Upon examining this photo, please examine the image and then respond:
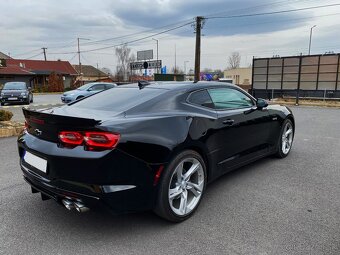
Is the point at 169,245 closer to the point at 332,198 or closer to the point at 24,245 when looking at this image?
the point at 24,245

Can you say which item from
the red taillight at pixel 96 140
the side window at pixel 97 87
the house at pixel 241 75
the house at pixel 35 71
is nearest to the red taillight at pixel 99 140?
the red taillight at pixel 96 140

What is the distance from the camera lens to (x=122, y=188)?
265 cm

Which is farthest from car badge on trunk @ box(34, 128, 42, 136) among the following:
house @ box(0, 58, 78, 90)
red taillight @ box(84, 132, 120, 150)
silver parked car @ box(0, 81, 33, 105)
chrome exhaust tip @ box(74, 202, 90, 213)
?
house @ box(0, 58, 78, 90)

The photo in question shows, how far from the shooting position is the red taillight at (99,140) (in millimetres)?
2555

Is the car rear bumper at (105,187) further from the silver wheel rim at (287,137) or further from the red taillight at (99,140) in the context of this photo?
the silver wheel rim at (287,137)

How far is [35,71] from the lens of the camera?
51344 mm

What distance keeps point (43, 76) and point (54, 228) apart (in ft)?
173

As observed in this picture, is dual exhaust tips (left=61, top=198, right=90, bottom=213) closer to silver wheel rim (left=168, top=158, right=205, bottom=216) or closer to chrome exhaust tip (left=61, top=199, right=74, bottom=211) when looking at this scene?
chrome exhaust tip (left=61, top=199, right=74, bottom=211)

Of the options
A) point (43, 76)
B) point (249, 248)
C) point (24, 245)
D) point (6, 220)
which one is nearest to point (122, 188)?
point (24, 245)

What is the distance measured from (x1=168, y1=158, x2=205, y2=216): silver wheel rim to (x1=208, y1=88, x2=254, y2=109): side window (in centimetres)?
95

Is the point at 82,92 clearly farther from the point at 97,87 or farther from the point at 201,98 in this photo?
the point at 201,98

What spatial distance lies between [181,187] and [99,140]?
3.62 feet

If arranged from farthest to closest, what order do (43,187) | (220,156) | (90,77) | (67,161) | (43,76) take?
1. (90,77)
2. (43,76)
3. (220,156)
4. (43,187)
5. (67,161)

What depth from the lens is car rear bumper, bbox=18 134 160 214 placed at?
2.56 metres
